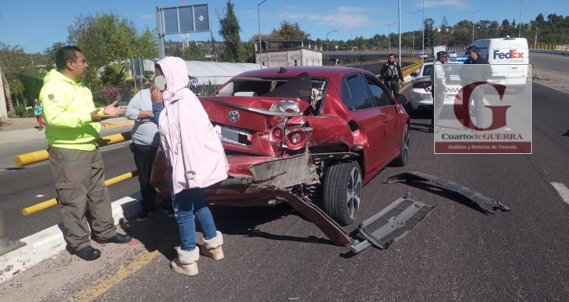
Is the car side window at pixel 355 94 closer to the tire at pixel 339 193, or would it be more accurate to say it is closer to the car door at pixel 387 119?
the car door at pixel 387 119

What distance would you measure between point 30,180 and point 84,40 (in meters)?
32.6

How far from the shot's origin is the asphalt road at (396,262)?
344 centimetres

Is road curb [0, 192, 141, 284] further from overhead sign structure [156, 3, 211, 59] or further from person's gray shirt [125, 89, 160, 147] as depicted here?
overhead sign structure [156, 3, 211, 59]

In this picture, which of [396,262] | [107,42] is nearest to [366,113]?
[396,262]

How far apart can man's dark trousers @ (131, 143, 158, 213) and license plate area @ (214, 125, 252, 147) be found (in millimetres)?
776

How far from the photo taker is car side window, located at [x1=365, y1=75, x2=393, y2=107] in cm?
634

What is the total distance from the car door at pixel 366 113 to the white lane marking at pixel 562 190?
7.14ft

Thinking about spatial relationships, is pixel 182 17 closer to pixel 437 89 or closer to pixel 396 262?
pixel 437 89

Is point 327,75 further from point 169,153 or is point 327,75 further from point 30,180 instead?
point 30,180

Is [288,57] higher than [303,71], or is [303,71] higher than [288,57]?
[288,57]

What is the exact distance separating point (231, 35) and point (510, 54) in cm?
6219

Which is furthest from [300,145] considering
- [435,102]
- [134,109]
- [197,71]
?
[197,71]

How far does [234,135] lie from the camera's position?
4.47 meters

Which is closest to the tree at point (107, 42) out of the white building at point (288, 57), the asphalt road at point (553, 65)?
the white building at point (288, 57)
